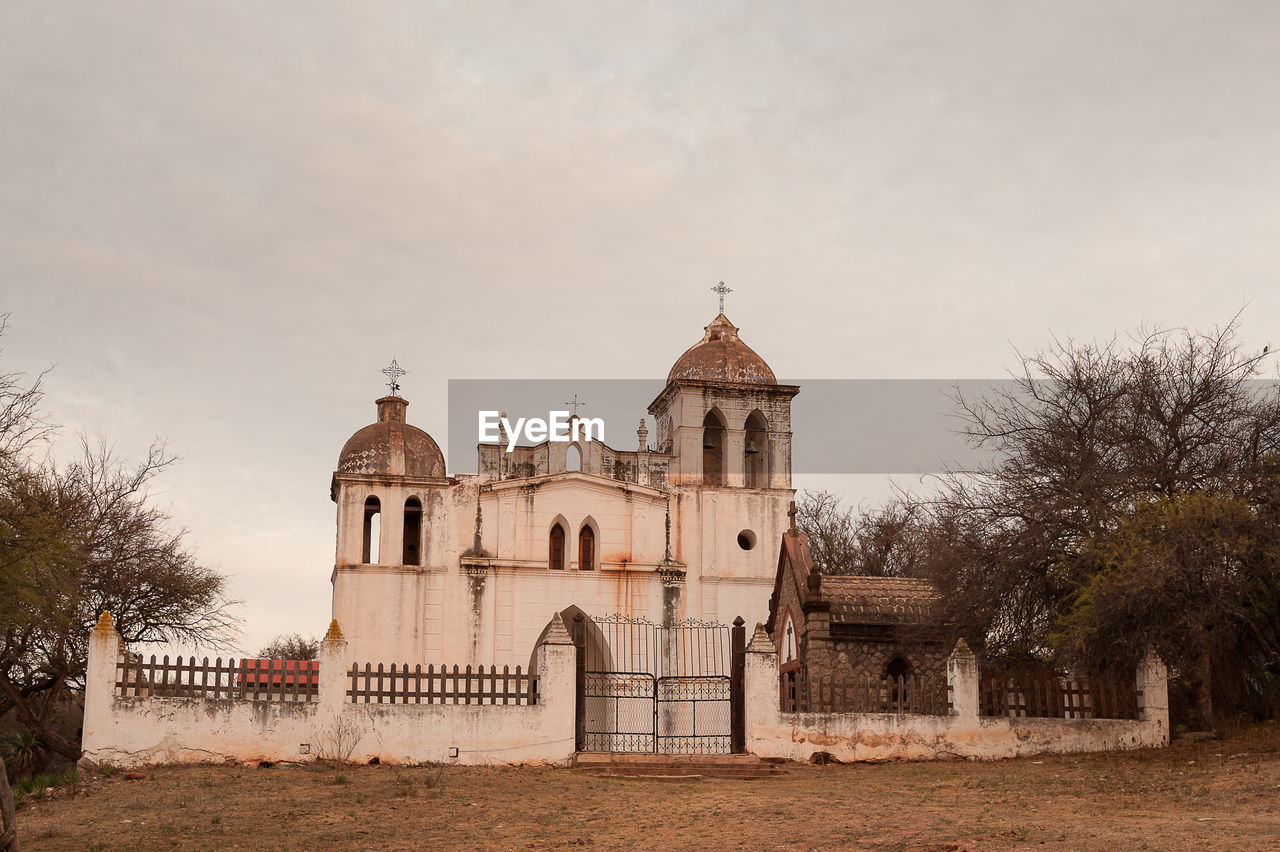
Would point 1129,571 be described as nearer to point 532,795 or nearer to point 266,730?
point 532,795

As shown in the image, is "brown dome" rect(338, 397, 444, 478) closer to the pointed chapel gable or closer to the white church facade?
the white church facade

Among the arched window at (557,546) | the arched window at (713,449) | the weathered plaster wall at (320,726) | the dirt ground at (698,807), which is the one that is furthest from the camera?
the arched window at (713,449)

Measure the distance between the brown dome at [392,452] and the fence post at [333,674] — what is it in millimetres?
17146

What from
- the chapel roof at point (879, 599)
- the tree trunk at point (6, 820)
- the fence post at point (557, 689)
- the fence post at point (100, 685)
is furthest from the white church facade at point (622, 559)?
the tree trunk at point (6, 820)

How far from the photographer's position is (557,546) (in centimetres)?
3891

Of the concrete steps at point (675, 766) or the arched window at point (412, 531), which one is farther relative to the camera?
the arched window at point (412, 531)

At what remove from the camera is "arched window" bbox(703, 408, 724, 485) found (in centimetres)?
4009

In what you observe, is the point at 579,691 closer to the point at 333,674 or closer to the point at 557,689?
the point at 557,689

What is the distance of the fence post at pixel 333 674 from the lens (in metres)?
20.7

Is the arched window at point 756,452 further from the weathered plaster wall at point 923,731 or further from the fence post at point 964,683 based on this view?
the weathered plaster wall at point 923,731

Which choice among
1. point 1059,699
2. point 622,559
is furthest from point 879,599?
point 622,559

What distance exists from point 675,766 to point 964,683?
522 centimetres

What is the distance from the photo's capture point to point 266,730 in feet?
67.2

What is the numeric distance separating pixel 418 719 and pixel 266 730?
2296mm
